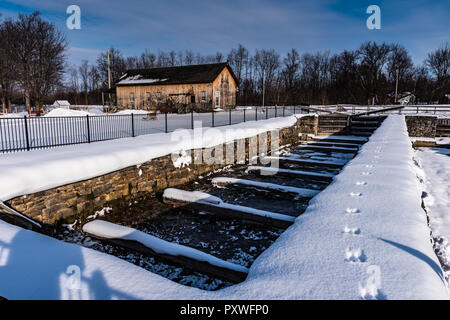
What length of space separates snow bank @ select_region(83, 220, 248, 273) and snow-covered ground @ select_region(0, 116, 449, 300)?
131 cm

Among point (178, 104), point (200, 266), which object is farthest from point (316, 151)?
point (178, 104)

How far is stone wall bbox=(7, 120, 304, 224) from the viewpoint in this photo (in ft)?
17.6

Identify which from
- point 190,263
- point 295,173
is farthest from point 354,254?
point 295,173

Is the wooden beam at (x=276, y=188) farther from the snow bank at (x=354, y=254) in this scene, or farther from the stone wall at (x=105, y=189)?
the snow bank at (x=354, y=254)

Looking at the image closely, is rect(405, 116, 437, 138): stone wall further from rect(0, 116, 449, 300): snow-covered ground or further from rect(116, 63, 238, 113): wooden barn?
rect(116, 63, 238, 113): wooden barn

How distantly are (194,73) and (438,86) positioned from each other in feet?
188

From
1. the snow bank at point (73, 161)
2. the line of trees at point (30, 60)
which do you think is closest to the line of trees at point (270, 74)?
the line of trees at point (30, 60)

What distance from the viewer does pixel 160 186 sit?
850 centimetres

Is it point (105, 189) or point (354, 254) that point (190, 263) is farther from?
point (105, 189)

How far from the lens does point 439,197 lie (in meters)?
7.96

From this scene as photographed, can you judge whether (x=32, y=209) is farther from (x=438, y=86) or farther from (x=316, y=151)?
(x=438, y=86)

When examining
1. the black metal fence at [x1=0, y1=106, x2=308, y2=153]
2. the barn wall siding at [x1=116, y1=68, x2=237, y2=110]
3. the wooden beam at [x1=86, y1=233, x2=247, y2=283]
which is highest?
the barn wall siding at [x1=116, y1=68, x2=237, y2=110]

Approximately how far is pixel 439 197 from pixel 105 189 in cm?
887

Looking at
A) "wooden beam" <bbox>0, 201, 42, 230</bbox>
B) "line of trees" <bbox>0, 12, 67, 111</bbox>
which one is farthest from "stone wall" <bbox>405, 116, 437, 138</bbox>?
"line of trees" <bbox>0, 12, 67, 111</bbox>
